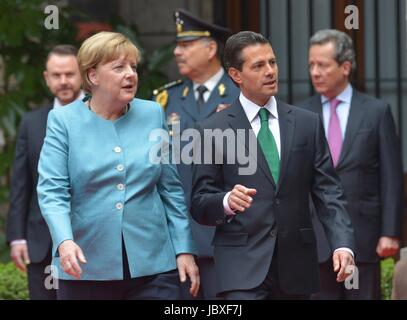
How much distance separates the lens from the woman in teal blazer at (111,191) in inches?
242

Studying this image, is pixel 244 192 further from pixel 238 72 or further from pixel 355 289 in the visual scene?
pixel 355 289

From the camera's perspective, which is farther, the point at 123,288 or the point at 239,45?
the point at 239,45

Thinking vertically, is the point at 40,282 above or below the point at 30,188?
below

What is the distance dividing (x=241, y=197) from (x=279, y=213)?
1.38 ft

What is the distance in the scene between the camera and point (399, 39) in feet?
32.3

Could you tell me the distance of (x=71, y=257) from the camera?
587 cm

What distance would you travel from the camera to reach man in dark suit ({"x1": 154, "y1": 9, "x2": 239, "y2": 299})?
8125 mm

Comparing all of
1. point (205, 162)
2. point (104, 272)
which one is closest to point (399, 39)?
point (205, 162)

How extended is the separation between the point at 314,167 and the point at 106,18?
4745 millimetres

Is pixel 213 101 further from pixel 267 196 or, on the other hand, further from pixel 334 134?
pixel 267 196

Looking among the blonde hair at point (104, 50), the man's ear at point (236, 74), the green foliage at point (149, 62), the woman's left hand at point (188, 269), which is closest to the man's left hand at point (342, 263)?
the woman's left hand at point (188, 269)

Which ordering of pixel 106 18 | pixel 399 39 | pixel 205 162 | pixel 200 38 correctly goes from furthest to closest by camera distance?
pixel 106 18
pixel 399 39
pixel 200 38
pixel 205 162

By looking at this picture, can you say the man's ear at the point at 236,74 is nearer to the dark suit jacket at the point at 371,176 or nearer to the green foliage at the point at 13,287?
the dark suit jacket at the point at 371,176

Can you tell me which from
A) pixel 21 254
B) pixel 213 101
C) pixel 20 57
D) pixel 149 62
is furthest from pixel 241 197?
pixel 20 57
